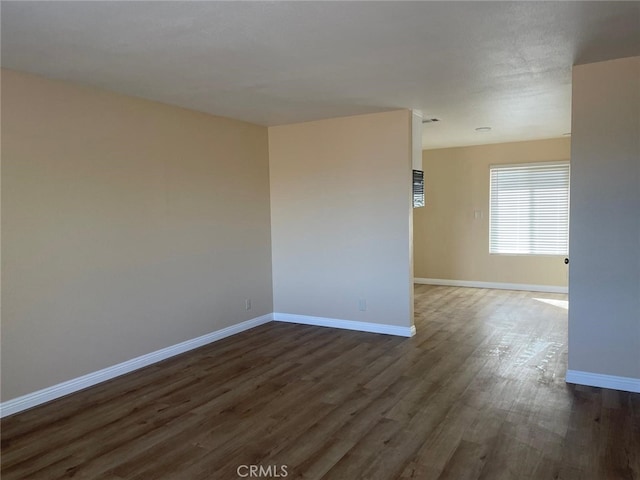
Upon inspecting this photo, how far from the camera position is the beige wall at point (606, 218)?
125 inches

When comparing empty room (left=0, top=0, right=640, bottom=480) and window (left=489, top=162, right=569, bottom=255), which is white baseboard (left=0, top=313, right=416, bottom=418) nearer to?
empty room (left=0, top=0, right=640, bottom=480)

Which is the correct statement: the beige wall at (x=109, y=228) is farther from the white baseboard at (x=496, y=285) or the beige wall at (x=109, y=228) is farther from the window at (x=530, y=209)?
the window at (x=530, y=209)

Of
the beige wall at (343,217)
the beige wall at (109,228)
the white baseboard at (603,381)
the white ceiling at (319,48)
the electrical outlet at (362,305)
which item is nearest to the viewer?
the white ceiling at (319,48)

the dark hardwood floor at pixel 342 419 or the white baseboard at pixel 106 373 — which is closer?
the dark hardwood floor at pixel 342 419

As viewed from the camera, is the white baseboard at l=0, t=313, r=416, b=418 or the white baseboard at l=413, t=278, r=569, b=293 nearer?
the white baseboard at l=0, t=313, r=416, b=418

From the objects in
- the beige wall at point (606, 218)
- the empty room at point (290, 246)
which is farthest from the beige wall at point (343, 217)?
the beige wall at point (606, 218)

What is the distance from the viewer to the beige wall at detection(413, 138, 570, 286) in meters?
7.07

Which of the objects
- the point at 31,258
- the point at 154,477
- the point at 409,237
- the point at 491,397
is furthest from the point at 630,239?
the point at 31,258

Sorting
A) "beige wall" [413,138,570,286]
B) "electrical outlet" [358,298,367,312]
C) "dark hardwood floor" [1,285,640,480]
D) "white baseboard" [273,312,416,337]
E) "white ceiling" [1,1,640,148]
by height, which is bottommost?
"dark hardwood floor" [1,285,640,480]

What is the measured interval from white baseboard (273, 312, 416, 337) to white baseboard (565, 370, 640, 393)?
5.59ft

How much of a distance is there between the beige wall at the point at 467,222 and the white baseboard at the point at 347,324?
3.19 metres

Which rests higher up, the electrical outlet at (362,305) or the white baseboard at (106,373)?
the electrical outlet at (362,305)

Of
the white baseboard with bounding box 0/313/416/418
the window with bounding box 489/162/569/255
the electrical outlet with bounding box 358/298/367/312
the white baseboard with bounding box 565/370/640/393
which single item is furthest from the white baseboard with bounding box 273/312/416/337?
the window with bounding box 489/162/569/255

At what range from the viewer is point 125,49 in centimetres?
274
